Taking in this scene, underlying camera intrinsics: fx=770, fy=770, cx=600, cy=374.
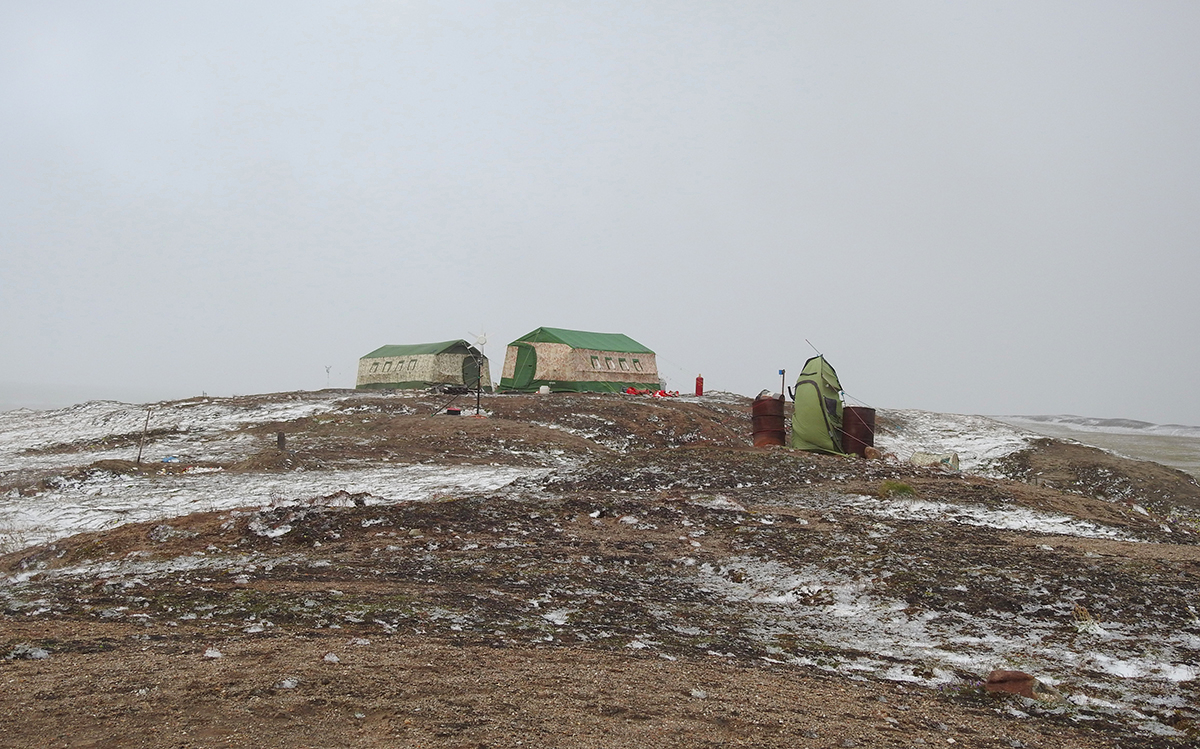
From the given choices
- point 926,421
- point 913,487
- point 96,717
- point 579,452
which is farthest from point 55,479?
point 926,421

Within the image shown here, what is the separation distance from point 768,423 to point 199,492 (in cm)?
1411

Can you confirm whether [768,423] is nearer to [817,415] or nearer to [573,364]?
[817,415]

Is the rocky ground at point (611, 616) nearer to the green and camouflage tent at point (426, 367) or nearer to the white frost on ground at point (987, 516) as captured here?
the white frost on ground at point (987, 516)

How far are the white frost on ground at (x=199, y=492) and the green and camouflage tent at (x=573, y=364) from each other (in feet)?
66.8

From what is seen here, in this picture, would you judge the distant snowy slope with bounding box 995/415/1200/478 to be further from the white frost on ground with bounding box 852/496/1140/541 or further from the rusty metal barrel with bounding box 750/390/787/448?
the white frost on ground with bounding box 852/496/1140/541

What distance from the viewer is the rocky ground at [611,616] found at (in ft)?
15.6

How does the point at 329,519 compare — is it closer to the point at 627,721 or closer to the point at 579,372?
the point at 627,721

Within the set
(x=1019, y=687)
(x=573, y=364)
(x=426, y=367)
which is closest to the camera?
(x=1019, y=687)

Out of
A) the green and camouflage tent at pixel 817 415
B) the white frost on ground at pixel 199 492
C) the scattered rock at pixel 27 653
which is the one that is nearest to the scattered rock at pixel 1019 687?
the scattered rock at pixel 27 653

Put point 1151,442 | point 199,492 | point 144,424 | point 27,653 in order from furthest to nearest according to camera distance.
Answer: point 1151,442
point 144,424
point 199,492
point 27,653

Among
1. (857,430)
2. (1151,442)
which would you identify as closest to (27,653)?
(857,430)

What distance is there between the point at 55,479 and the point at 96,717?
14.0 metres

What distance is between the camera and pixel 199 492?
14914 millimetres

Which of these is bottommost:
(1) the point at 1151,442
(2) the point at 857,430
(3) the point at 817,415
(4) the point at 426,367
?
(1) the point at 1151,442
